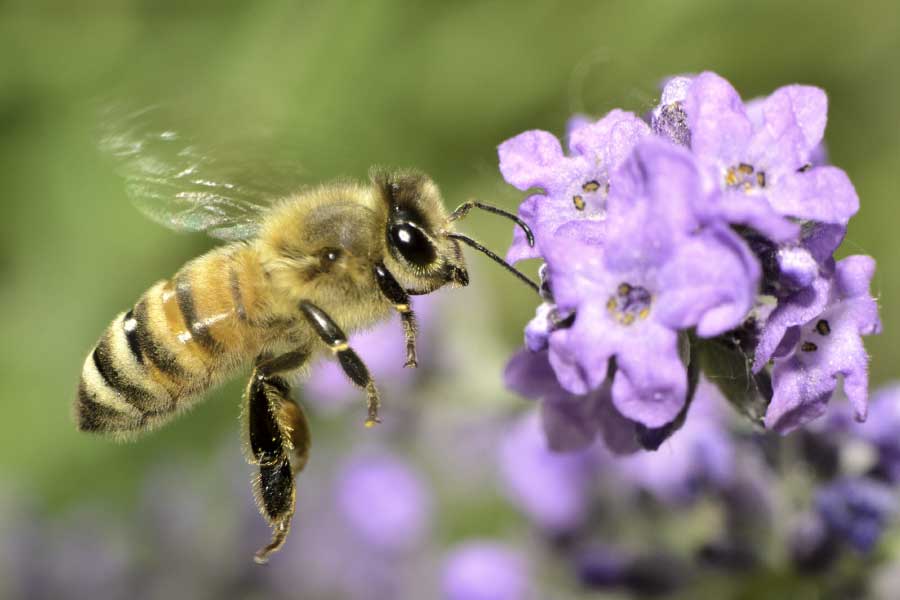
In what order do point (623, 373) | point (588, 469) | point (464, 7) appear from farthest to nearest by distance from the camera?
point (464, 7) → point (588, 469) → point (623, 373)

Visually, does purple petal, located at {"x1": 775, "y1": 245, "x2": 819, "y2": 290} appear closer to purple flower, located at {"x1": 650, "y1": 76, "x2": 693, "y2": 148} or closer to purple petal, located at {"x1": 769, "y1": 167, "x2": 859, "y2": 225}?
purple petal, located at {"x1": 769, "y1": 167, "x2": 859, "y2": 225}

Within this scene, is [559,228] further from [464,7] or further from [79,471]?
[79,471]

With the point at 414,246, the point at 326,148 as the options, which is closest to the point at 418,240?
the point at 414,246

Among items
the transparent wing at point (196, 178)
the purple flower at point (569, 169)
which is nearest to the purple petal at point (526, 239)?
the purple flower at point (569, 169)

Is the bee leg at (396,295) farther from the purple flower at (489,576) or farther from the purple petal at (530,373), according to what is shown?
the purple flower at (489,576)

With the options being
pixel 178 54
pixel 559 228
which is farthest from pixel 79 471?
pixel 559 228

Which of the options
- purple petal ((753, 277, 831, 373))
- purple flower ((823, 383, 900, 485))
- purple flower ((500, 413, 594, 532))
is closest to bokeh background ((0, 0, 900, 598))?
purple flower ((500, 413, 594, 532))
